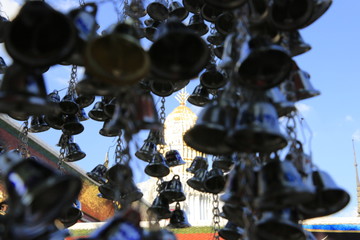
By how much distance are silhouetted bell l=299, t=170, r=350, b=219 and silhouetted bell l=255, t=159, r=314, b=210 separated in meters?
0.28

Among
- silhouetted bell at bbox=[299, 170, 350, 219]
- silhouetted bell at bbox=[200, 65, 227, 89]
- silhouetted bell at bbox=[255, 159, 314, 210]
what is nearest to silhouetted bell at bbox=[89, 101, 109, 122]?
silhouetted bell at bbox=[200, 65, 227, 89]

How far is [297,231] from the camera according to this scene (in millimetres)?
1650

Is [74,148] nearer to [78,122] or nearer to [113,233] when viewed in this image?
[78,122]

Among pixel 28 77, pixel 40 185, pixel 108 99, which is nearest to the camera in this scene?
pixel 40 185

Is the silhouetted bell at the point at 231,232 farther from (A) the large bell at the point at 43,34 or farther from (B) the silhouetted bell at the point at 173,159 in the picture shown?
(A) the large bell at the point at 43,34

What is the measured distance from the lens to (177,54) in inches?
61.1

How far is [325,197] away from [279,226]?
0.92 ft

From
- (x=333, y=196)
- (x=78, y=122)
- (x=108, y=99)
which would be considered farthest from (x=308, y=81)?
(x=78, y=122)

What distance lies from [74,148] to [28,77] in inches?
98.4

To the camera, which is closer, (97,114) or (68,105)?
(68,105)

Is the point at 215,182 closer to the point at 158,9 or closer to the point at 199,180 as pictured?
the point at 199,180

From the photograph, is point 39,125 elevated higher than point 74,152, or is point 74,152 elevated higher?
point 39,125

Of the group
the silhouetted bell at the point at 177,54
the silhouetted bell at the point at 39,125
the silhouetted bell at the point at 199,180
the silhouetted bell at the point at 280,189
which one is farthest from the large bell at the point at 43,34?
the silhouetted bell at the point at 39,125

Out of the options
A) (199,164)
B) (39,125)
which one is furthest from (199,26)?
(39,125)
